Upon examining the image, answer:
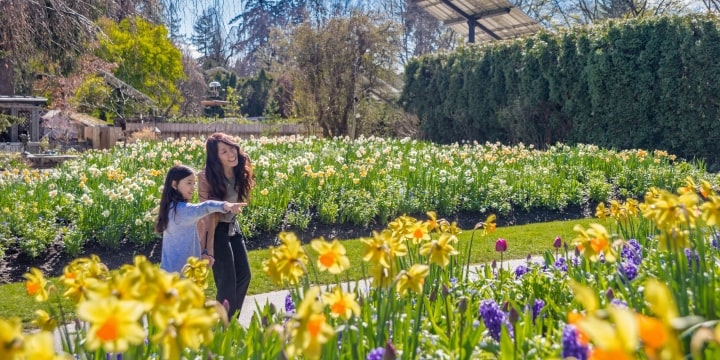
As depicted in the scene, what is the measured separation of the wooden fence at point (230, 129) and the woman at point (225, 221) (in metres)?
16.8

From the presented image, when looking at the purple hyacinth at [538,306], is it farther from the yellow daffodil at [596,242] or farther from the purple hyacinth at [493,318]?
the yellow daffodil at [596,242]

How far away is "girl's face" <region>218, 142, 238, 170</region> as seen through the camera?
4445 millimetres

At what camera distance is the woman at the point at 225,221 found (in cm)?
430

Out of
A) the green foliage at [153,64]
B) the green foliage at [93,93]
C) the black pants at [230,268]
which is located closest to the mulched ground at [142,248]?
the black pants at [230,268]

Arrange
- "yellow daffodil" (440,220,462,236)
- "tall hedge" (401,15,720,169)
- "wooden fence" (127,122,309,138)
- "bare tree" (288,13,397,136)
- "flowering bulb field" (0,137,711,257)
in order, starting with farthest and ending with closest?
"wooden fence" (127,122,309,138) → "bare tree" (288,13,397,136) → "tall hedge" (401,15,720,169) → "flowering bulb field" (0,137,711,257) → "yellow daffodil" (440,220,462,236)

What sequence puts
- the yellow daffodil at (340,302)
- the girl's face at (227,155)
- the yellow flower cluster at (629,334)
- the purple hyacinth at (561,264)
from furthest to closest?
the girl's face at (227,155) → the purple hyacinth at (561,264) → the yellow daffodil at (340,302) → the yellow flower cluster at (629,334)

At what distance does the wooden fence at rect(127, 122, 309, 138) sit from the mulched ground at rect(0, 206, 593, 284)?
1375 cm

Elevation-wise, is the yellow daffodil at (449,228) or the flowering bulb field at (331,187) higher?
the yellow daffodil at (449,228)

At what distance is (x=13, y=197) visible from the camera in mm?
7129

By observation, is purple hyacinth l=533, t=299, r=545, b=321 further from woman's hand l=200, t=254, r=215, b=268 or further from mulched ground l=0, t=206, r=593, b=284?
mulched ground l=0, t=206, r=593, b=284

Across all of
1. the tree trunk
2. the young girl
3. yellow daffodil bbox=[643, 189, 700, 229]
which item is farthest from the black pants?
the tree trunk

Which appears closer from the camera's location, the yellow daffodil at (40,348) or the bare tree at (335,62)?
the yellow daffodil at (40,348)

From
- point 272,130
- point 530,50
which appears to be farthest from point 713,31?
point 272,130

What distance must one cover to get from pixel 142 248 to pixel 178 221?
294 centimetres
